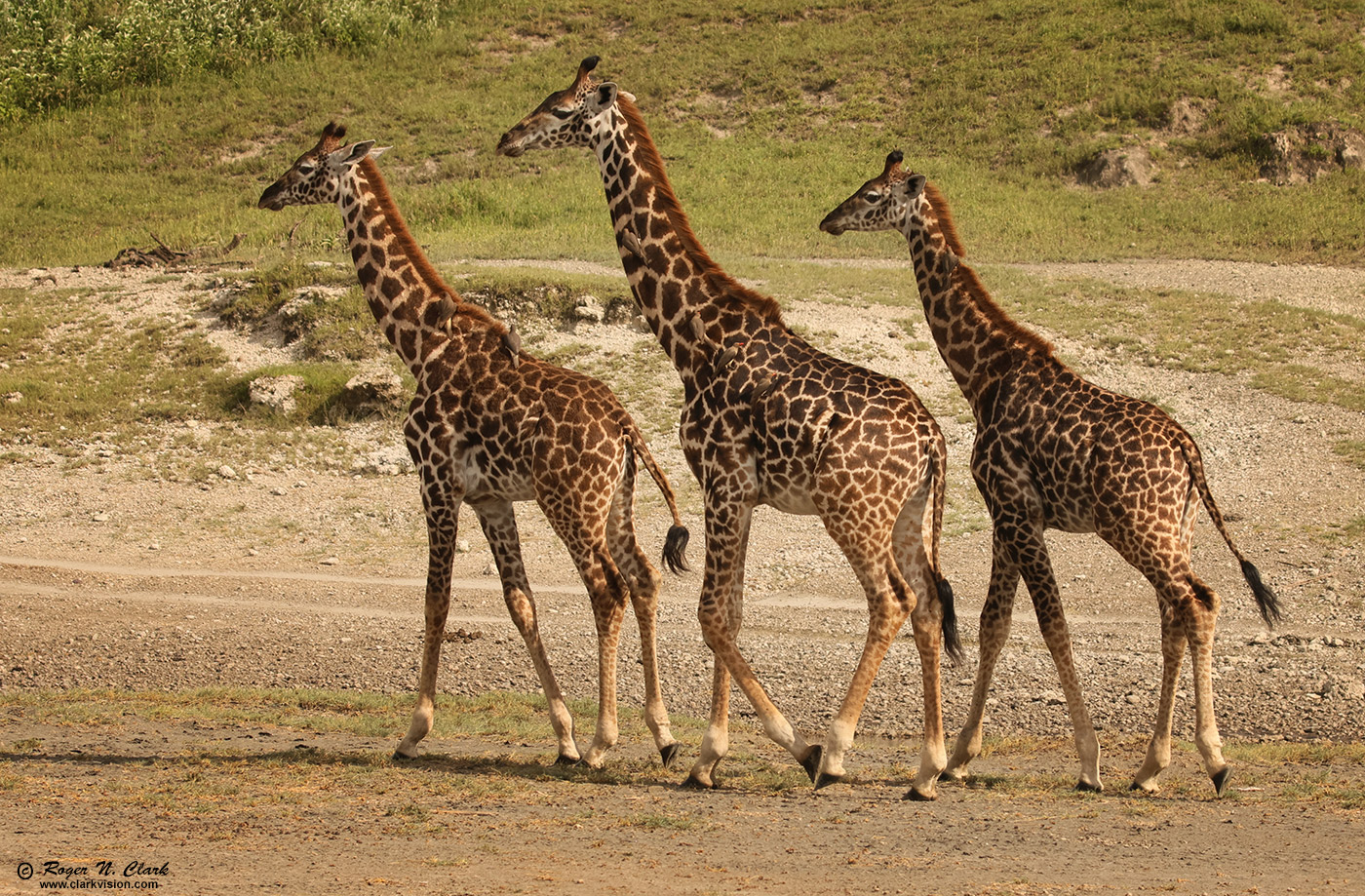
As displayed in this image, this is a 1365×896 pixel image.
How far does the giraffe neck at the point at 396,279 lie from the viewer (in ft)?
32.3

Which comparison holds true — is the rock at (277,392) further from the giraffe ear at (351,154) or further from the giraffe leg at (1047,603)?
the giraffe leg at (1047,603)

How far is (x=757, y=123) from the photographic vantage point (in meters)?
39.0

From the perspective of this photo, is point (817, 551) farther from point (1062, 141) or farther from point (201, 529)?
point (1062, 141)

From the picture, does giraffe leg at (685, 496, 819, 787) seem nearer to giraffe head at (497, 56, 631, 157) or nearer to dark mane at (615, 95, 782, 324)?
dark mane at (615, 95, 782, 324)

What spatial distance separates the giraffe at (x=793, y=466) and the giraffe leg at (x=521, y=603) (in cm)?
103

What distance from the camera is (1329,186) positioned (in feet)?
108

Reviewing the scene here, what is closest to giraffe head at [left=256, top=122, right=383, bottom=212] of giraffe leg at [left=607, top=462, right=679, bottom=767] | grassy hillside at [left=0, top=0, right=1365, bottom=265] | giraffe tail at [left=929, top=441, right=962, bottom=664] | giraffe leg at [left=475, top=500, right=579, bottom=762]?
giraffe leg at [left=475, top=500, right=579, bottom=762]

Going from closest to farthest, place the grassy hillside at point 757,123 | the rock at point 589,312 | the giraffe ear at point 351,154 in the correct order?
1. the giraffe ear at point 351,154
2. the rock at point 589,312
3. the grassy hillside at point 757,123

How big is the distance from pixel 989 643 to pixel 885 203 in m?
3.24

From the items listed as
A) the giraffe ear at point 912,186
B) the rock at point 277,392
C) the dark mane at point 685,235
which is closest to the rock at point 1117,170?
the rock at point 277,392

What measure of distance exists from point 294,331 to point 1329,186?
24.3 m

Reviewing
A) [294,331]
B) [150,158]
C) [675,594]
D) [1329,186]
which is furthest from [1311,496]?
[150,158]

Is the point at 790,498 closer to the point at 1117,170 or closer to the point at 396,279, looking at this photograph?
the point at 396,279

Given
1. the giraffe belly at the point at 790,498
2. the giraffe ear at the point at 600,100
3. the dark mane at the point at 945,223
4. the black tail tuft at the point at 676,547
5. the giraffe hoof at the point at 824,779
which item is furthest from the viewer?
the dark mane at the point at 945,223
